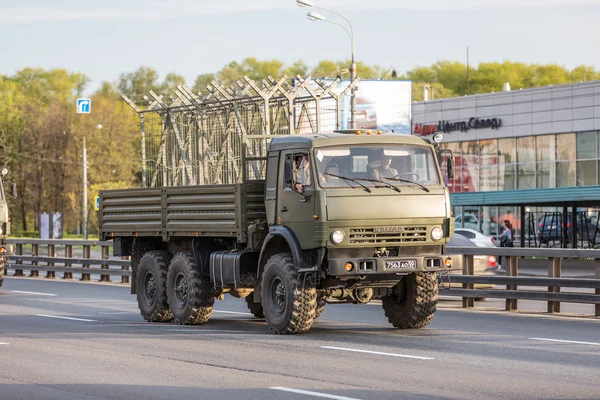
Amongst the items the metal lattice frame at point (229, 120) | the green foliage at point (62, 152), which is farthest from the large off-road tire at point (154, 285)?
the green foliage at point (62, 152)

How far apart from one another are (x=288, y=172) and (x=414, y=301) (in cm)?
247

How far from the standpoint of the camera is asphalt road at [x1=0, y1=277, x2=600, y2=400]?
1059 cm

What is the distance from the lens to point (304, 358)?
13.0 m

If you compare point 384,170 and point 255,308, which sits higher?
point 384,170

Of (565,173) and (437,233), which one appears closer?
(437,233)

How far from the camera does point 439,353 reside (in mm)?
13375

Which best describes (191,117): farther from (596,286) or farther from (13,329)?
(596,286)

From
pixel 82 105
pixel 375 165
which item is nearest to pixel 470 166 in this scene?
pixel 82 105

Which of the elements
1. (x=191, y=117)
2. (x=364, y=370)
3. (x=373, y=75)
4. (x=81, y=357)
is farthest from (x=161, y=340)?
(x=373, y=75)

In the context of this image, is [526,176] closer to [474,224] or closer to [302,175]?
[474,224]

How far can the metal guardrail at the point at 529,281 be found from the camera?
18.8 metres

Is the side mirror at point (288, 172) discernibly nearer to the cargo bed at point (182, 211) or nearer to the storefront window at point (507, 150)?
the cargo bed at point (182, 211)

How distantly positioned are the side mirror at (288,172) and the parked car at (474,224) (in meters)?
48.0

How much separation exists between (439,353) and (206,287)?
17.7 feet
